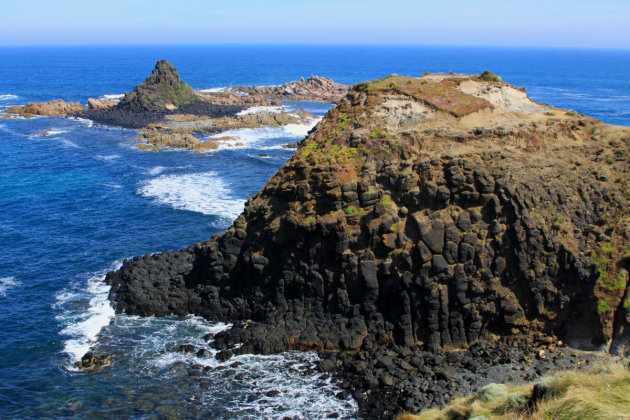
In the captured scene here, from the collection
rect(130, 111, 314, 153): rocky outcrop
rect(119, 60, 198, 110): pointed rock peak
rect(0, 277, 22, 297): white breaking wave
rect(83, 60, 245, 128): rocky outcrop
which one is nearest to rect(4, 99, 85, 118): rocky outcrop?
rect(83, 60, 245, 128): rocky outcrop

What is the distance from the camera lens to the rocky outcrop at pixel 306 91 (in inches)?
5856

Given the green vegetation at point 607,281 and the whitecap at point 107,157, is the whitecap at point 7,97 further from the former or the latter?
the green vegetation at point 607,281

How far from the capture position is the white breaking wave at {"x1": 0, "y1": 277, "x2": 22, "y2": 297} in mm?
38469

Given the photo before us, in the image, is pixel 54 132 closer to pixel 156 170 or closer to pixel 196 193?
pixel 156 170

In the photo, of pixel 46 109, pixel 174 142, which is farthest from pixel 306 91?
pixel 174 142

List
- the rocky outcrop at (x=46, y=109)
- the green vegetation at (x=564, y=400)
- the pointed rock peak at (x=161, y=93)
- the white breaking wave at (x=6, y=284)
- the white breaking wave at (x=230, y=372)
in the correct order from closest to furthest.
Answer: the green vegetation at (x=564, y=400), the white breaking wave at (x=230, y=372), the white breaking wave at (x=6, y=284), the rocky outcrop at (x=46, y=109), the pointed rock peak at (x=161, y=93)

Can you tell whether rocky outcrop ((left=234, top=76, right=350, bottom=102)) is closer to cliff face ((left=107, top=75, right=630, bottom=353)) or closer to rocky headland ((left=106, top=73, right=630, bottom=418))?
cliff face ((left=107, top=75, right=630, bottom=353))

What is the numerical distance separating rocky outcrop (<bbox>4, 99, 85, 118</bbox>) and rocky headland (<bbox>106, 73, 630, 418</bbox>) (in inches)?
3772

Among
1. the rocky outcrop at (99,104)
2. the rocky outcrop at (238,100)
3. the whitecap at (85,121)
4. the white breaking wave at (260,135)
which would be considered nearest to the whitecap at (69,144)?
the whitecap at (85,121)

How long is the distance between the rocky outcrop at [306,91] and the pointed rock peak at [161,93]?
2994cm

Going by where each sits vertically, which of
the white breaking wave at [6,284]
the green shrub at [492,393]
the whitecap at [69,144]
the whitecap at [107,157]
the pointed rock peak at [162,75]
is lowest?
the white breaking wave at [6,284]

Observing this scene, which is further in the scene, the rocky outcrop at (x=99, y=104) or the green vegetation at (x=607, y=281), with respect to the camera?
the rocky outcrop at (x=99, y=104)

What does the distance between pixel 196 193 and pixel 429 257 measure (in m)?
38.7

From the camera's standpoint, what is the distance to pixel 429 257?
1191 inches
